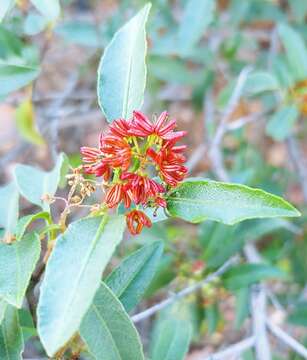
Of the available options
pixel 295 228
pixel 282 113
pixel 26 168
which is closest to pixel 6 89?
pixel 26 168

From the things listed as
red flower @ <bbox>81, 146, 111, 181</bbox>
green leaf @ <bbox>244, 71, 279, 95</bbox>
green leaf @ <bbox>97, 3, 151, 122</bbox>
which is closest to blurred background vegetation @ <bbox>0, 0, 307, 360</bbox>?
green leaf @ <bbox>244, 71, 279, 95</bbox>

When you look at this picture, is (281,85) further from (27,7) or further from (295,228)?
(27,7)

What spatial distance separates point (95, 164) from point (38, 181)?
1.24ft

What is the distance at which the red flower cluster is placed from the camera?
99 centimetres

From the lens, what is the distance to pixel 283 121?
210 centimetres

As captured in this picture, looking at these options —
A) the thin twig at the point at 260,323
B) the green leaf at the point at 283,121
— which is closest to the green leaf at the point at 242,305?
the thin twig at the point at 260,323

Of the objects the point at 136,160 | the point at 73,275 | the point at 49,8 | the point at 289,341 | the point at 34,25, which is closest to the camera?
the point at 73,275

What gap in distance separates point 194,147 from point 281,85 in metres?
1.28

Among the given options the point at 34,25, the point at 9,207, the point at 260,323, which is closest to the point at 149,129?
the point at 9,207

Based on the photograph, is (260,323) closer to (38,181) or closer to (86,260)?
(38,181)

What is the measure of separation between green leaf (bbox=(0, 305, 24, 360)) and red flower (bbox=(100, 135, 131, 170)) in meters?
0.33

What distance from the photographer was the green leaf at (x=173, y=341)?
142 cm

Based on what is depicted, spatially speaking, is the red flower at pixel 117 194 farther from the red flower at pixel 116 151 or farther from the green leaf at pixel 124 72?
A: the green leaf at pixel 124 72

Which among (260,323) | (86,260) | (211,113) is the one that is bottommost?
(260,323)
